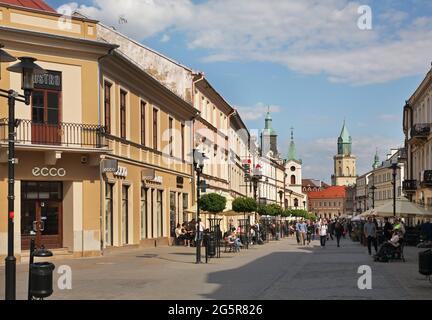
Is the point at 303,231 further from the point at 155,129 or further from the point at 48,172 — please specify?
the point at 48,172

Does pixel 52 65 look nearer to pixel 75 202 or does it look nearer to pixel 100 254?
pixel 75 202

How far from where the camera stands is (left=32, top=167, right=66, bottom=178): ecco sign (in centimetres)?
2459

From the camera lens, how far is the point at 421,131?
171 ft

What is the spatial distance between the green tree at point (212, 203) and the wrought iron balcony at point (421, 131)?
24.2m

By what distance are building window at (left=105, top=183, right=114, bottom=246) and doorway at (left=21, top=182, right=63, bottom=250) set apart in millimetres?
2456

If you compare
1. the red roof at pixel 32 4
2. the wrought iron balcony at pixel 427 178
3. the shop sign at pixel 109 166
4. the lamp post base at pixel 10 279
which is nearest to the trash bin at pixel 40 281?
the lamp post base at pixel 10 279

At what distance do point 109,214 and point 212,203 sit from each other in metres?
5.66

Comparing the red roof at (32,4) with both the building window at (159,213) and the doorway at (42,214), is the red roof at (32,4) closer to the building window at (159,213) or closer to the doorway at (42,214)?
the doorway at (42,214)

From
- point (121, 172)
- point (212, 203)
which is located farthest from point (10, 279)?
point (212, 203)

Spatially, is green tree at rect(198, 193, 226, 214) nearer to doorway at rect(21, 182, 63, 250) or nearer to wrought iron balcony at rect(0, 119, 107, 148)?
wrought iron balcony at rect(0, 119, 107, 148)

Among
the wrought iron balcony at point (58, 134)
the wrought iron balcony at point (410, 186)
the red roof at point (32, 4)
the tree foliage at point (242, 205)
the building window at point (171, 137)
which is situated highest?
the red roof at point (32, 4)

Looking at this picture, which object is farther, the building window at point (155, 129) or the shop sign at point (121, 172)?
the building window at point (155, 129)

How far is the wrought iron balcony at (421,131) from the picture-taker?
51.4 meters
